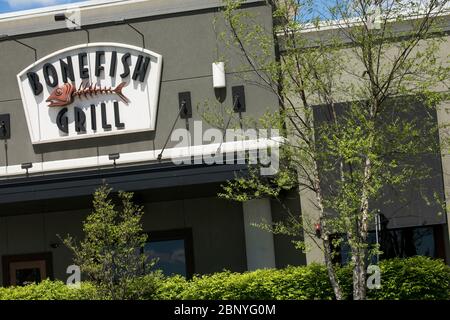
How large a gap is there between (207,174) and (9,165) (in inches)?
214

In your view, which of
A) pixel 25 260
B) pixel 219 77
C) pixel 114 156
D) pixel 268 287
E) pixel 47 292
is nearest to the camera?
pixel 268 287

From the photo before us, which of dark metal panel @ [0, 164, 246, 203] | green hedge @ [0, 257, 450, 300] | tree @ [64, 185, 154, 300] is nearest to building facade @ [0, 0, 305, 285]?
dark metal panel @ [0, 164, 246, 203]

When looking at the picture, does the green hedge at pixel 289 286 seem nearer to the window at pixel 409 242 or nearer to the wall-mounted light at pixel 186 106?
the window at pixel 409 242

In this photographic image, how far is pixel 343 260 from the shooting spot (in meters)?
18.2

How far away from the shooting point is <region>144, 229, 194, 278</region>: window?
1953 cm

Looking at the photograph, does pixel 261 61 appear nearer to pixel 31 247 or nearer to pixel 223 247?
pixel 223 247

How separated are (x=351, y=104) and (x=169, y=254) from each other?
7612 mm

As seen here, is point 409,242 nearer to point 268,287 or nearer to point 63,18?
point 268,287

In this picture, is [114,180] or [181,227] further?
[181,227]

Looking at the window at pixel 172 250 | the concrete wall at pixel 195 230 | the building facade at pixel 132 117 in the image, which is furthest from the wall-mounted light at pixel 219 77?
the window at pixel 172 250

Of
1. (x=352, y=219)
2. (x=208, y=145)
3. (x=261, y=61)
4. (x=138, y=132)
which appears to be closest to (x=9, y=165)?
(x=138, y=132)

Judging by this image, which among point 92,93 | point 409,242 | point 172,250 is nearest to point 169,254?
point 172,250

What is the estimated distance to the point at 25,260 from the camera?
20.1 meters

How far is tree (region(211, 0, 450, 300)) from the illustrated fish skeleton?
17.9ft
